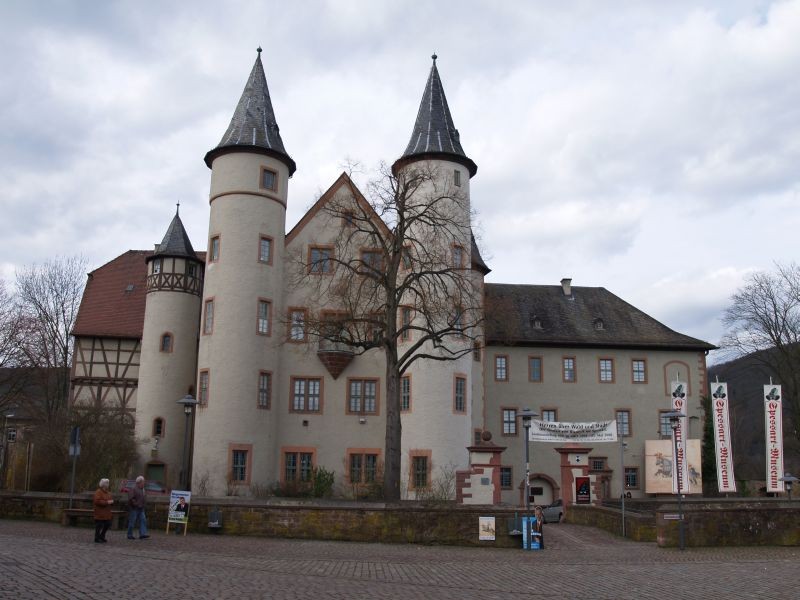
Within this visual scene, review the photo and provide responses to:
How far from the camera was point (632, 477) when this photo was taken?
128 ft

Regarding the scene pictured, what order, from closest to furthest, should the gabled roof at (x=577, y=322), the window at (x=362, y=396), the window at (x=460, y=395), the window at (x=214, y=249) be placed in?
1. the window at (x=460, y=395)
2. the window at (x=214, y=249)
3. the window at (x=362, y=396)
4. the gabled roof at (x=577, y=322)

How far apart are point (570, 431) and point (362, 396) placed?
28.1 feet

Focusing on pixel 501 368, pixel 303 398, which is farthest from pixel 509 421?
pixel 303 398

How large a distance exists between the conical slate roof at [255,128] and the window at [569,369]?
15.6 metres

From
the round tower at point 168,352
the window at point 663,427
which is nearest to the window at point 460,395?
the window at point 663,427

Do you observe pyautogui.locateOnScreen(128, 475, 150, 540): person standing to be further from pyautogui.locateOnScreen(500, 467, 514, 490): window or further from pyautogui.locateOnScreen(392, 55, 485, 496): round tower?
pyautogui.locateOnScreen(500, 467, 514, 490): window

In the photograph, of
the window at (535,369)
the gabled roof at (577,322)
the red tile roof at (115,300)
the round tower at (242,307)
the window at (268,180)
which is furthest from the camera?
the gabled roof at (577,322)

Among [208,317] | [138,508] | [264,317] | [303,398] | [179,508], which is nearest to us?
[138,508]

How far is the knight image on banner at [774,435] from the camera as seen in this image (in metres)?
31.9

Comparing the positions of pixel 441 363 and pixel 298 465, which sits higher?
pixel 441 363

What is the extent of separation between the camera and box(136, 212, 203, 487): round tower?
35.0 meters

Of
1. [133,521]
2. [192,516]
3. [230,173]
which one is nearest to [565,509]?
[192,516]

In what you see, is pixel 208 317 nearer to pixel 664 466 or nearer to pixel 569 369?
pixel 569 369

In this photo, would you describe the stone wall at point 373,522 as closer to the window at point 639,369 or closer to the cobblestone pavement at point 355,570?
the cobblestone pavement at point 355,570
